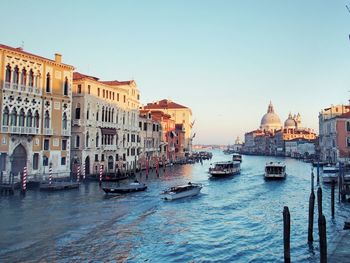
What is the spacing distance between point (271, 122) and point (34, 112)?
169 metres

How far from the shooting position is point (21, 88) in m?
31.3

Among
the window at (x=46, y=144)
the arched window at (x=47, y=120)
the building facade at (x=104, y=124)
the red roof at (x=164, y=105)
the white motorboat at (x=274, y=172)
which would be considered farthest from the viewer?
the red roof at (x=164, y=105)

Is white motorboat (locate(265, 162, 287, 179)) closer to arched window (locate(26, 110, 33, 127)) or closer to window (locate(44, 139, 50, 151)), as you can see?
window (locate(44, 139, 50, 151))

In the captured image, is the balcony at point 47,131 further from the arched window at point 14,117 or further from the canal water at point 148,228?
the canal water at point 148,228

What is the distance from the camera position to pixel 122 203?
83.7 feet

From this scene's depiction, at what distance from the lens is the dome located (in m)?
188

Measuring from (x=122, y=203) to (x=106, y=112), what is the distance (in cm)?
2022

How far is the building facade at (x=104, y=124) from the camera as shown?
3934cm

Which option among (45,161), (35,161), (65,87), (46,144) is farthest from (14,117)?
(65,87)

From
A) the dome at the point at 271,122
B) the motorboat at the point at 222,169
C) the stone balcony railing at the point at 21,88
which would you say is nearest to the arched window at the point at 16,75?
the stone balcony railing at the point at 21,88

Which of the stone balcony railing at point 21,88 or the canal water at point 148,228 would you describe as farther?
the stone balcony railing at point 21,88

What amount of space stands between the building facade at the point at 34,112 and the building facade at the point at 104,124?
9.35 feet

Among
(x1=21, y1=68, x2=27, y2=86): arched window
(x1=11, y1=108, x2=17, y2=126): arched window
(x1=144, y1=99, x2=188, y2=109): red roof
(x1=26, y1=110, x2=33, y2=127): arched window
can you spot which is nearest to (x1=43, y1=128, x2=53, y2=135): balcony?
(x1=26, y1=110, x2=33, y2=127): arched window

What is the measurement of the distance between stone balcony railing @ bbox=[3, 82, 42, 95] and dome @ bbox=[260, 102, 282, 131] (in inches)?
6524
